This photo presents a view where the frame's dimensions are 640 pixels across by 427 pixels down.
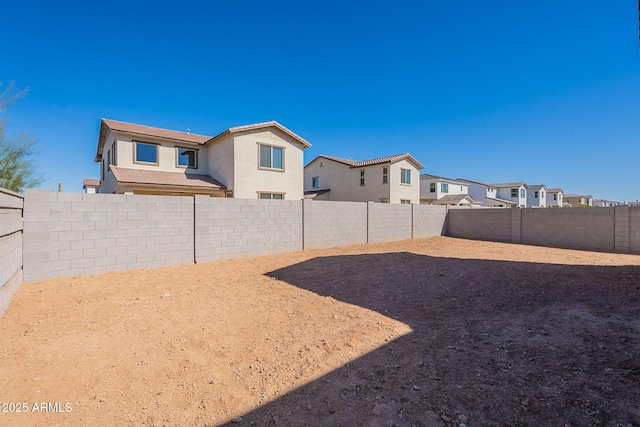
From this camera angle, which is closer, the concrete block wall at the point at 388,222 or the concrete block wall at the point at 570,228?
the concrete block wall at the point at 570,228

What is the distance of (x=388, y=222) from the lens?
49.2 feet

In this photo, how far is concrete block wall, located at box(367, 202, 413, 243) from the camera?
1422cm

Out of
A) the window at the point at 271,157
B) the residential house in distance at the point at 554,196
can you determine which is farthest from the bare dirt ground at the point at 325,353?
the residential house in distance at the point at 554,196

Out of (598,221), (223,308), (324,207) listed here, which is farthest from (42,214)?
(598,221)

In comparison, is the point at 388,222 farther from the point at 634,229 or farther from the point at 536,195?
the point at 536,195

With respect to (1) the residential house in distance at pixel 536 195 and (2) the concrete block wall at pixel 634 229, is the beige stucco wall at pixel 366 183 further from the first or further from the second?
(1) the residential house in distance at pixel 536 195

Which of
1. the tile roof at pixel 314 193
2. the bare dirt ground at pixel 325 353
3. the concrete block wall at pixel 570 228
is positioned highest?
the tile roof at pixel 314 193

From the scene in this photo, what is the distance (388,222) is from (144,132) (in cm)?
1361

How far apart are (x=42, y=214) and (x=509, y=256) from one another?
13.7m

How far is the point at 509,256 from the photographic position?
10.5 metres

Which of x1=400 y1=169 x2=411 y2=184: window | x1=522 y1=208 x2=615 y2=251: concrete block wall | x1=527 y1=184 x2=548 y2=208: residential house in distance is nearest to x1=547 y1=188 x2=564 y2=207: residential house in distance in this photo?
x1=527 y1=184 x2=548 y2=208: residential house in distance

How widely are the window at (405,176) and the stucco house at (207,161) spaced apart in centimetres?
1038

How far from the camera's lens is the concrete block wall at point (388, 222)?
14.2 m

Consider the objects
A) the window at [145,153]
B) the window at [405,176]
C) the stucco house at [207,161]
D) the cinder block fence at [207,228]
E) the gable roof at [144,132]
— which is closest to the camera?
the cinder block fence at [207,228]
